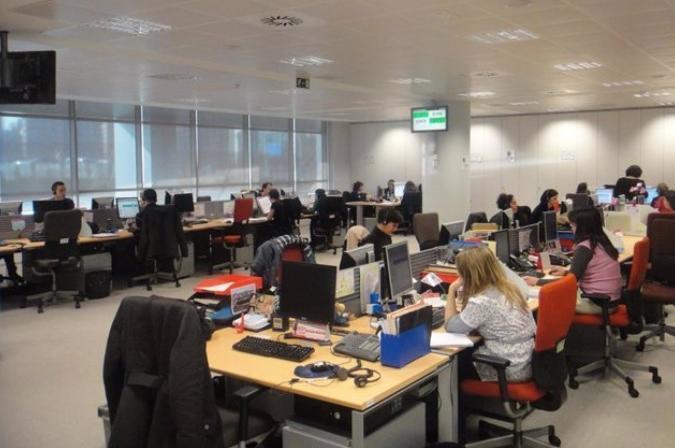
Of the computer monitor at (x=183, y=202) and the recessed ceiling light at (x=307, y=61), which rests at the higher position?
the recessed ceiling light at (x=307, y=61)

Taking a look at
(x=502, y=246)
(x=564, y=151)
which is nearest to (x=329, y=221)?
(x=502, y=246)

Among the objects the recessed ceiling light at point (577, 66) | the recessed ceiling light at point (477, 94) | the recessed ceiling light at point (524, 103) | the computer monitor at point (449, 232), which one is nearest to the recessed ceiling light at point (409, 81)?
the recessed ceiling light at point (477, 94)

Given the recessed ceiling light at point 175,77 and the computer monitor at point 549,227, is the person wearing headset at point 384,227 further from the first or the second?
the recessed ceiling light at point 175,77

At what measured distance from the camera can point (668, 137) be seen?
13.2 m

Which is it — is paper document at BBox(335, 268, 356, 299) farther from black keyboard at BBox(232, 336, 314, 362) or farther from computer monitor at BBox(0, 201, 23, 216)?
computer monitor at BBox(0, 201, 23, 216)

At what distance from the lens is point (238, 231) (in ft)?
32.0

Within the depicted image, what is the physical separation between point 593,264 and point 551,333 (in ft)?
5.48

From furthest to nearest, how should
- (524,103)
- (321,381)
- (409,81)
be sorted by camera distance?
(524,103) < (409,81) < (321,381)

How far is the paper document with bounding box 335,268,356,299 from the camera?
3693 mm

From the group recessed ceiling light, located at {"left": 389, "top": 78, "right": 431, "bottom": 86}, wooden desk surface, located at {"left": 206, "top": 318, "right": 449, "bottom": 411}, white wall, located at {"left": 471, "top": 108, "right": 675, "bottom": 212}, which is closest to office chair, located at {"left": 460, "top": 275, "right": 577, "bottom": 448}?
wooden desk surface, located at {"left": 206, "top": 318, "right": 449, "bottom": 411}

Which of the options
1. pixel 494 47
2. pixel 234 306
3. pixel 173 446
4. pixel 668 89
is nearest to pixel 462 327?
pixel 234 306

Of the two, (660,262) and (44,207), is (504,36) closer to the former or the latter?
(660,262)

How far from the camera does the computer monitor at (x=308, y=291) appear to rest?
10.7 ft

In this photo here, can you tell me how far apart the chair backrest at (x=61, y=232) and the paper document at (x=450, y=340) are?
526 cm
